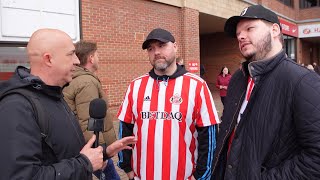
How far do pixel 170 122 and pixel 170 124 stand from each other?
2 cm

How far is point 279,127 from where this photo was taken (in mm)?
1888

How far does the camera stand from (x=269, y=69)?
2008 mm

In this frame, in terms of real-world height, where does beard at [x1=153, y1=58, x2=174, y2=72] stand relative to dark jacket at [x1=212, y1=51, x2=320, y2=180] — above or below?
above

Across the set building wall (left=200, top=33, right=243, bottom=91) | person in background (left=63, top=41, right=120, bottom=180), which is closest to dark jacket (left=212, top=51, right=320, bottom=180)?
person in background (left=63, top=41, right=120, bottom=180)

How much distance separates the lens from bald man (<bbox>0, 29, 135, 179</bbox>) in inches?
63.6

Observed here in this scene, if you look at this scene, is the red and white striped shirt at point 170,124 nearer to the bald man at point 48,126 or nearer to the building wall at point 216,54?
the bald man at point 48,126

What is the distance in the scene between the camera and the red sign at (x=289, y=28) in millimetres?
21462

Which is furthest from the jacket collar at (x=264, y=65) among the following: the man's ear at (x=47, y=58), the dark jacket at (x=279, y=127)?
the man's ear at (x=47, y=58)

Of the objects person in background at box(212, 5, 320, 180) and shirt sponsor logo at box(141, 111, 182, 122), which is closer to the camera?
person in background at box(212, 5, 320, 180)

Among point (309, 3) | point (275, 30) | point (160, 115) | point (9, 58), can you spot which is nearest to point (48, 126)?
point (160, 115)

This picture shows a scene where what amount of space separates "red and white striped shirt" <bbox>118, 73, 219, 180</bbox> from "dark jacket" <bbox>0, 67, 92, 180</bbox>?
0.84 m

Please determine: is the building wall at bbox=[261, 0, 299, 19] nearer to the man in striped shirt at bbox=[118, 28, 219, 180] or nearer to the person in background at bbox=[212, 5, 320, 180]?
the man in striped shirt at bbox=[118, 28, 219, 180]

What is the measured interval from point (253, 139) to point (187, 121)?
0.83 metres

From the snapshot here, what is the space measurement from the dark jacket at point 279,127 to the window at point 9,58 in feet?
20.4
